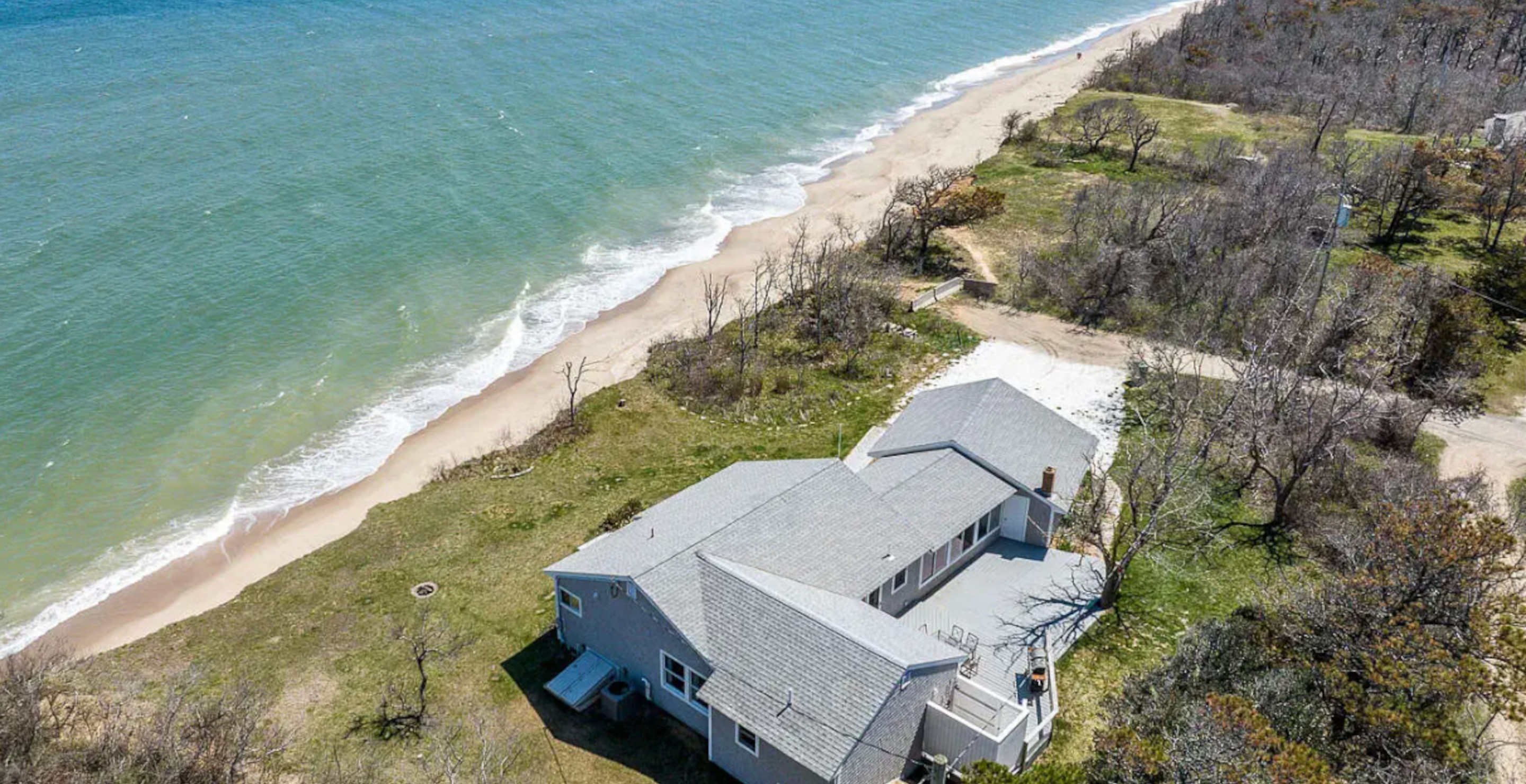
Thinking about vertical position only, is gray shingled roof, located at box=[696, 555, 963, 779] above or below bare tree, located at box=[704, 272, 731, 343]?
above

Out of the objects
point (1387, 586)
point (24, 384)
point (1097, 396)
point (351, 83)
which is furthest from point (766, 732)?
point (351, 83)

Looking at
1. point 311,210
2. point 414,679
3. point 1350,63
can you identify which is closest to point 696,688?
point 414,679

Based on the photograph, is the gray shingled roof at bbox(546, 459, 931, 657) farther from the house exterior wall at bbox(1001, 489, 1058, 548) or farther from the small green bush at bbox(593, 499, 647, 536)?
the house exterior wall at bbox(1001, 489, 1058, 548)

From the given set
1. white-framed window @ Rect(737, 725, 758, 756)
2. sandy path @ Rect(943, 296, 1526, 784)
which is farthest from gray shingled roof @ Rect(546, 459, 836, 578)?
sandy path @ Rect(943, 296, 1526, 784)

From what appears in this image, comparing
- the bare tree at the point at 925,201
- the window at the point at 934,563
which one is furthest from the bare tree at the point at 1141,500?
the bare tree at the point at 925,201

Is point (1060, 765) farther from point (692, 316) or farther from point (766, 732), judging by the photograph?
point (692, 316)

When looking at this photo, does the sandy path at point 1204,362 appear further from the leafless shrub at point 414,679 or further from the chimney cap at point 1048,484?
the leafless shrub at point 414,679
